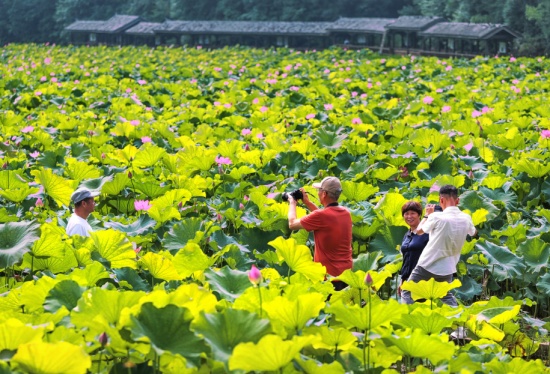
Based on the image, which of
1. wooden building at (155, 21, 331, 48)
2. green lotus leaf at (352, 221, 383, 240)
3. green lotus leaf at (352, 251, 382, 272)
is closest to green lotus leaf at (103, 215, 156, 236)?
green lotus leaf at (352, 221, 383, 240)

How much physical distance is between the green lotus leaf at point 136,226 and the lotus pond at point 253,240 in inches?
0.5

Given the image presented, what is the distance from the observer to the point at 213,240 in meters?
4.78

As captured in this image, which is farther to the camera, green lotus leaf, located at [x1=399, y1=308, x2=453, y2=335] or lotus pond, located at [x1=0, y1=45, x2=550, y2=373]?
green lotus leaf, located at [x1=399, y1=308, x2=453, y2=335]

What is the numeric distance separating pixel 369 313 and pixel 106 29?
147ft

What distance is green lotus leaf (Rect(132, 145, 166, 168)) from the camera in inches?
273

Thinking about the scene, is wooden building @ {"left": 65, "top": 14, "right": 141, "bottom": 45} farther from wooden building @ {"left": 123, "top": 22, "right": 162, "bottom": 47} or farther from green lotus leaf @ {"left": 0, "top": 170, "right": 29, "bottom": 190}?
green lotus leaf @ {"left": 0, "top": 170, "right": 29, "bottom": 190}

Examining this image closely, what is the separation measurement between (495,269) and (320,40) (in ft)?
115

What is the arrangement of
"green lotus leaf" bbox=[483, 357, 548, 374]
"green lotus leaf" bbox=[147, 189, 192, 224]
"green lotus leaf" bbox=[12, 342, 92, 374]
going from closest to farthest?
"green lotus leaf" bbox=[12, 342, 92, 374] < "green lotus leaf" bbox=[483, 357, 548, 374] < "green lotus leaf" bbox=[147, 189, 192, 224]

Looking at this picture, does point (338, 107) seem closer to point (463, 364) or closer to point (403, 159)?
point (403, 159)

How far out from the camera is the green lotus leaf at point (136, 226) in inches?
197

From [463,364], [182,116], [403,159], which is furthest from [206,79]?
[463,364]

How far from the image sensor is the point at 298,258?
312 centimetres

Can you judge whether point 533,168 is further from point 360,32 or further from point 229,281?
point 360,32

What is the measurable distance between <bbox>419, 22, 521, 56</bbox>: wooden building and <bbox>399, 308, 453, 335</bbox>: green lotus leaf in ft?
89.9
